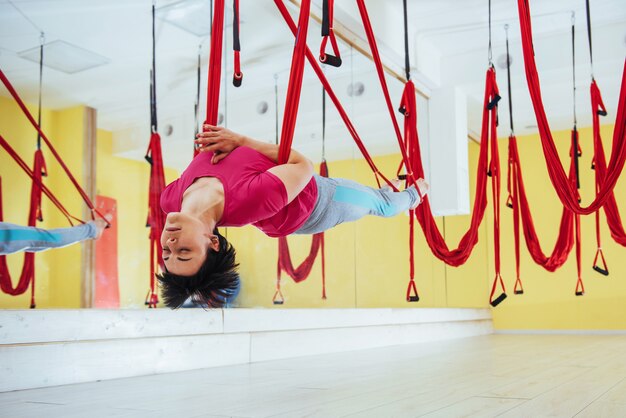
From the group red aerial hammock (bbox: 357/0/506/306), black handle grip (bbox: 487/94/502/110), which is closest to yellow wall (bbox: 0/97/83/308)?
red aerial hammock (bbox: 357/0/506/306)

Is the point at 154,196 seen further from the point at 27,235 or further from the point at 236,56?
the point at 236,56

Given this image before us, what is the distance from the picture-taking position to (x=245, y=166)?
2270 millimetres

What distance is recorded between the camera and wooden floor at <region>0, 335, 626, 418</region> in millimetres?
2326

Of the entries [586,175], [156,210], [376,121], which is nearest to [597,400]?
[156,210]

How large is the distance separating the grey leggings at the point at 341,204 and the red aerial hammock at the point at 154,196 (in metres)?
1.60

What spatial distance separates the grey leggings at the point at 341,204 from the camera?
2605 mm

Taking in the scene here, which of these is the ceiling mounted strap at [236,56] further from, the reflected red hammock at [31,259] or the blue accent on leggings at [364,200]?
the reflected red hammock at [31,259]

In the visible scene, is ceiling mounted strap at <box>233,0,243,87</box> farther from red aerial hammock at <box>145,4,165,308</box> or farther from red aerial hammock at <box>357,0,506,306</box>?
red aerial hammock at <box>145,4,165,308</box>

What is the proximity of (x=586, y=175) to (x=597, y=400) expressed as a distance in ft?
19.7

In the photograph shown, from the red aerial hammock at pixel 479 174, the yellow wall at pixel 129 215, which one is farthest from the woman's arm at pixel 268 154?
the yellow wall at pixel 129 215

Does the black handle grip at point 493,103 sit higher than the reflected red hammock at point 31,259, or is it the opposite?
the black handle grip at point 493,103

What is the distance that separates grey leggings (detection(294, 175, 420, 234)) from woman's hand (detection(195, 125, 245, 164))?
1.32 feet

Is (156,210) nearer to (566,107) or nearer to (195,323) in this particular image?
(195,323)

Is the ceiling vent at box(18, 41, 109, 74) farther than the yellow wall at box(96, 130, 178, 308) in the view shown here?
No
